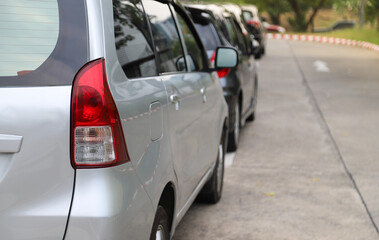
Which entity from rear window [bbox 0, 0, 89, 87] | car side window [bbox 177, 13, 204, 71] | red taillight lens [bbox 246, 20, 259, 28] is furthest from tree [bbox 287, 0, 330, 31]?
rear window [bbox 0, 0, 89, 87]

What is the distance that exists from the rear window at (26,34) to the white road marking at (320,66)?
1871 cm

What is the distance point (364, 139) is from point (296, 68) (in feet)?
39.8

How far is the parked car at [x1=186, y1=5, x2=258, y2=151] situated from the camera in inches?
325

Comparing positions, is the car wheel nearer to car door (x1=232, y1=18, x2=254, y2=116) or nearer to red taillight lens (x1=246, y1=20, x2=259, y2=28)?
car door (x1=232, y1=18, x2=254, y2=116)

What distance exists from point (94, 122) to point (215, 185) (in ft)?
10.4

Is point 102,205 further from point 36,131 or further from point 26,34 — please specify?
point 26,34

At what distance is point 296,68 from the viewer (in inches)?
853

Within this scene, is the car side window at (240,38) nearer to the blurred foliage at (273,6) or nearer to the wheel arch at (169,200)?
the wheel arch at (169,200)

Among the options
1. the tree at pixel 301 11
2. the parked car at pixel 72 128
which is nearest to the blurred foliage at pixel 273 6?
the tree at pixel 301 11

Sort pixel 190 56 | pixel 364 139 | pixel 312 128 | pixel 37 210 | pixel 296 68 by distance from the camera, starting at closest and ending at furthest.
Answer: pixel 37 210 < pixel 190 56 < pixel 364 139 < pixel 312 128 < pixel 296 68

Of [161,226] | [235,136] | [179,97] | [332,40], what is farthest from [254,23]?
[161,226]

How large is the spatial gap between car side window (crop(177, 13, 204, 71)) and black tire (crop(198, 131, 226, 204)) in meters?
0.96

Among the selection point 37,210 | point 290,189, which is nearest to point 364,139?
Result: point 290,189

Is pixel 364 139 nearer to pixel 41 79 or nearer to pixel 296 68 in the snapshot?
pixel 41 79
